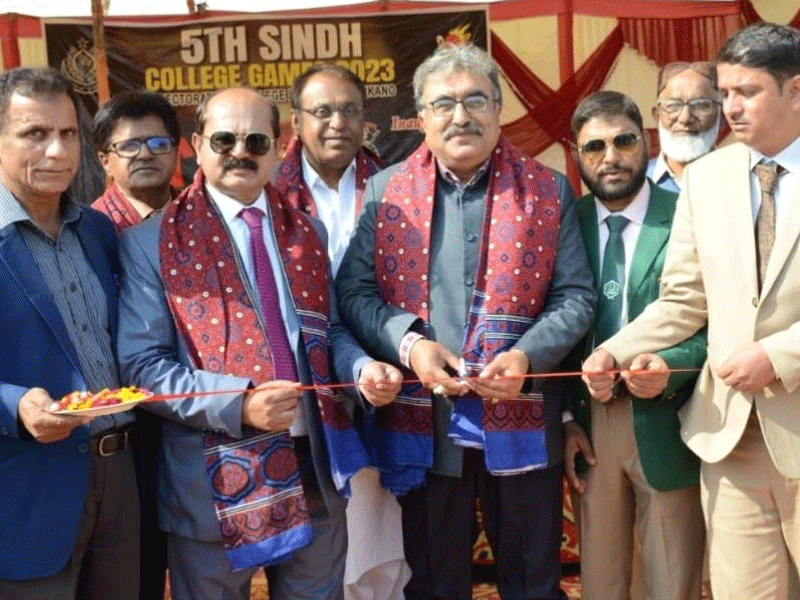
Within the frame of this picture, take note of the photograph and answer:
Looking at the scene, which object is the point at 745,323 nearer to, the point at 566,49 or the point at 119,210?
the point at 119,210

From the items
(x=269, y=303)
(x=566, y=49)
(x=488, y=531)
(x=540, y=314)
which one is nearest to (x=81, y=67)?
(x=566, y=49)

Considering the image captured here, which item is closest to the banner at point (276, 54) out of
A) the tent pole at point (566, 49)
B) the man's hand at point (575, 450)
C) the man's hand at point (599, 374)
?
the tent pole at point (566, 49)

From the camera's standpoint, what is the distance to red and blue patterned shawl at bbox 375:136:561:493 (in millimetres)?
4004

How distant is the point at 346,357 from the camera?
157 inches

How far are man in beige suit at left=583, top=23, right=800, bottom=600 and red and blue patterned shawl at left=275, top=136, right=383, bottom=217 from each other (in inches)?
56.9

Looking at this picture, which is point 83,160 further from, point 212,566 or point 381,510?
point 212,566

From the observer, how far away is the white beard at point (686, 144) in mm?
5141

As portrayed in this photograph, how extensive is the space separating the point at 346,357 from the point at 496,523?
839 mm

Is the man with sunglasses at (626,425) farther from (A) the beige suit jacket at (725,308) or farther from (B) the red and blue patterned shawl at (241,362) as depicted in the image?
(B) the red and blue patterned shawl at (241,362)

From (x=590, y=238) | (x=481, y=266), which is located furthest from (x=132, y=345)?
(x=590, y=238)

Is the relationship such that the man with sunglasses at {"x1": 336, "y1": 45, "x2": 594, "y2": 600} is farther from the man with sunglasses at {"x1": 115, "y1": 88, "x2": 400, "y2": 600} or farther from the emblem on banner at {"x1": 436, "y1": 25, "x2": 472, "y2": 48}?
the emblem on banner at {"x1": 436, "y1": 25, "x2": 472, "y2": 48}

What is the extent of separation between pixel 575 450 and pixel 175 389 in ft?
→ 4.88

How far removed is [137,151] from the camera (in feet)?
15.2

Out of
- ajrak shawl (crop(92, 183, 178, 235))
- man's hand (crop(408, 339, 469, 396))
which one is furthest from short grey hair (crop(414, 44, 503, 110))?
ajrak shawl (crop(92, 183, 178, 235))
